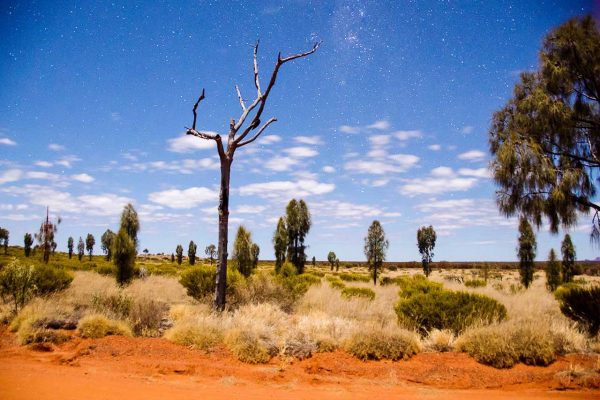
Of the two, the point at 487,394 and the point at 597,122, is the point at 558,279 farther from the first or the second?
the point at 487,394

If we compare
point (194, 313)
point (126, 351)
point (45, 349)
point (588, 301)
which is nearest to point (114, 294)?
point (194, 313)

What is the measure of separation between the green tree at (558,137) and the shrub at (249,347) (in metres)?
8.10

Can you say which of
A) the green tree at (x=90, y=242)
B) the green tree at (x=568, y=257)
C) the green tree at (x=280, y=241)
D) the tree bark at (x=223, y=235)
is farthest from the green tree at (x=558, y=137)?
the green tree at (x=90, y=242)

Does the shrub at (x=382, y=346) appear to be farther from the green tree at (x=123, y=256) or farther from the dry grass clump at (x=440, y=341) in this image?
the green tree at (x=123, y=256)

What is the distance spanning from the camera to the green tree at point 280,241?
74.0ft

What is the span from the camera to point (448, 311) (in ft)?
32.0

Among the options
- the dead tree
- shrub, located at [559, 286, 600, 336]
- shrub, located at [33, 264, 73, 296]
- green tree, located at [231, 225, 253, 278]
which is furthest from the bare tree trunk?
shrub, located at [559, 286, 600, 336]

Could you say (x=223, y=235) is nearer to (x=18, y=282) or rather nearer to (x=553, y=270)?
(x=18, y=282)

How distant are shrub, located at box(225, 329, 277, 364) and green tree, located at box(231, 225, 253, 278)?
911 cm

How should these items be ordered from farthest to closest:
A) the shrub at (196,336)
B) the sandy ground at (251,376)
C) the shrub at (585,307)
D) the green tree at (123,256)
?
the green tree at (123,256), the shrub at (585,307), the shrub at (196,336), the sandy ground at (251,376)

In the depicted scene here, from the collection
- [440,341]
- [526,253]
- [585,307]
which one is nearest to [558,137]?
[585,307]

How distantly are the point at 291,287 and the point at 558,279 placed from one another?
Result: 21.3 meters

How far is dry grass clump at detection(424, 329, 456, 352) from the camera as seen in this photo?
8.36 metres

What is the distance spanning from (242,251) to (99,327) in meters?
8.77
